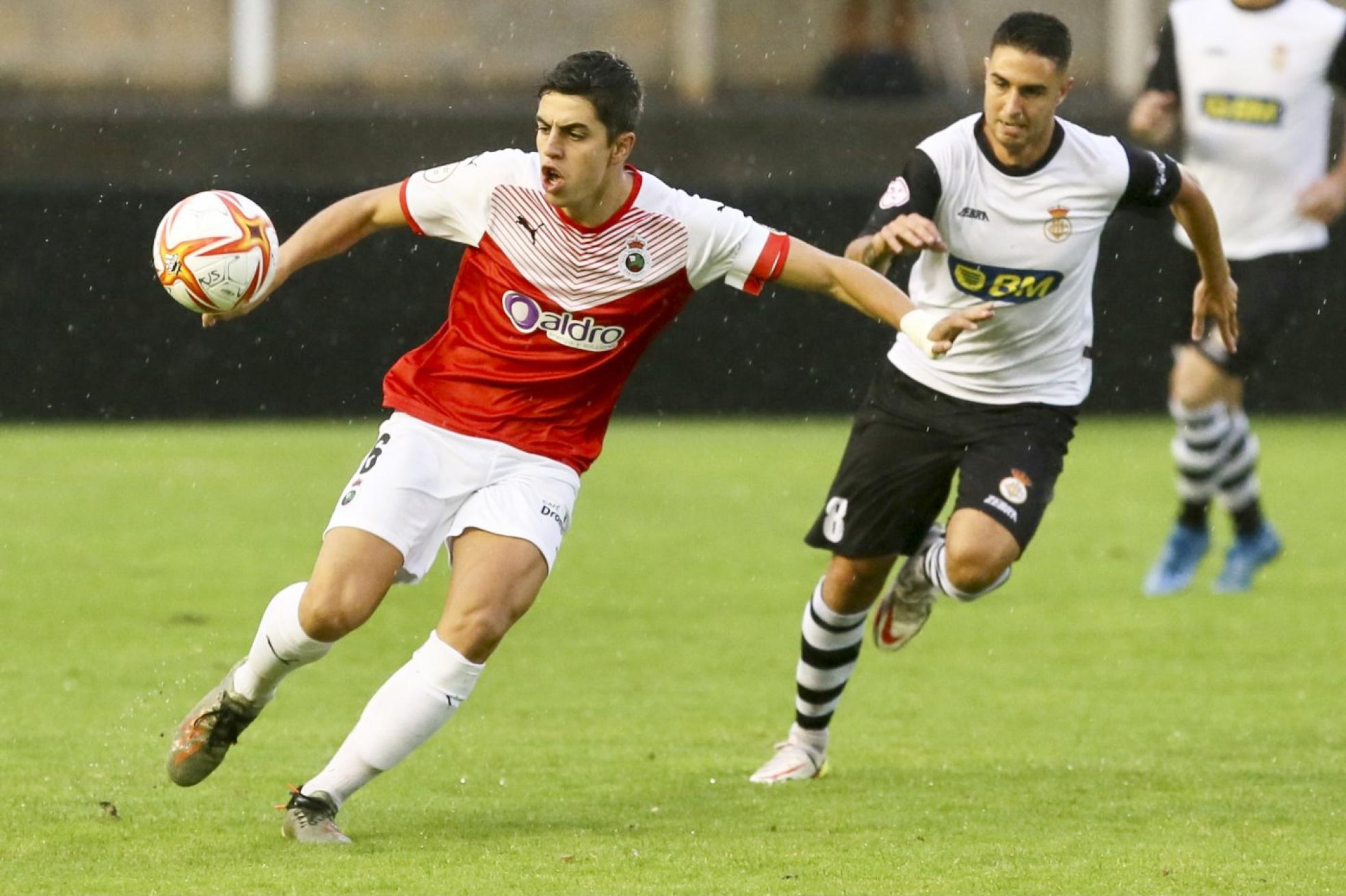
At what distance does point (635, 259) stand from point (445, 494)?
0.78 metres

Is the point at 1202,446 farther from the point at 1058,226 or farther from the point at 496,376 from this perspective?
the point at 496,376

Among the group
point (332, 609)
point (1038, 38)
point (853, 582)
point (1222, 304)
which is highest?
point (1038, 38)

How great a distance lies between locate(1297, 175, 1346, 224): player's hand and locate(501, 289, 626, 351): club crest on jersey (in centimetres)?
470

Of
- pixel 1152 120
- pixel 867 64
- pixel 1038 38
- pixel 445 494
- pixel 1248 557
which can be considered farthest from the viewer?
pixel 867 64

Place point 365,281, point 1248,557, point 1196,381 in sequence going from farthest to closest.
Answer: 1. point 365,281
2. point 1248,557
3. point 1196,381

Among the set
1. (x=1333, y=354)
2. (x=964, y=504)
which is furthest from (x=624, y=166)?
(x=1333, y=354)

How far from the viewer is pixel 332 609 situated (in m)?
5.25

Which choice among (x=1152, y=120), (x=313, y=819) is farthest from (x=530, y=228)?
(x=1152, y=120)

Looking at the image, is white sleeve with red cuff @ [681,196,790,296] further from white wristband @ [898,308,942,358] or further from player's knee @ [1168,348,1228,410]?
player's knee @ [1168,348,1228,410]

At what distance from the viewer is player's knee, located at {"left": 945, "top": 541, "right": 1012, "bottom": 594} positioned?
6203mm

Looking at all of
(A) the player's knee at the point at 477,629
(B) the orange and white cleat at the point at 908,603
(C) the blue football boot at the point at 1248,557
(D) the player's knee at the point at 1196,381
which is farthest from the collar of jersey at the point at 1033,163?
(C) the blue football boot at the point at 1248,557

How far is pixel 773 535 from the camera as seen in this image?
11.6 metres

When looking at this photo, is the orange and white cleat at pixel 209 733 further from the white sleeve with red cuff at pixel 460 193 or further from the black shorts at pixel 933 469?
the black shorts at pixel 933 469

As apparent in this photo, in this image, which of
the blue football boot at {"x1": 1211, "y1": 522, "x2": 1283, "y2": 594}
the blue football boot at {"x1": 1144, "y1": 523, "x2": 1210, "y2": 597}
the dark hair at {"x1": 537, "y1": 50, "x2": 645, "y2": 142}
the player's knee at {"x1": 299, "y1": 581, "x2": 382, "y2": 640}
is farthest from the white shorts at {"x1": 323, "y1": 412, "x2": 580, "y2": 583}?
the blue football boot at {"x1": 1211, "y1": 522, "x2": 1283, "y2": 594}
